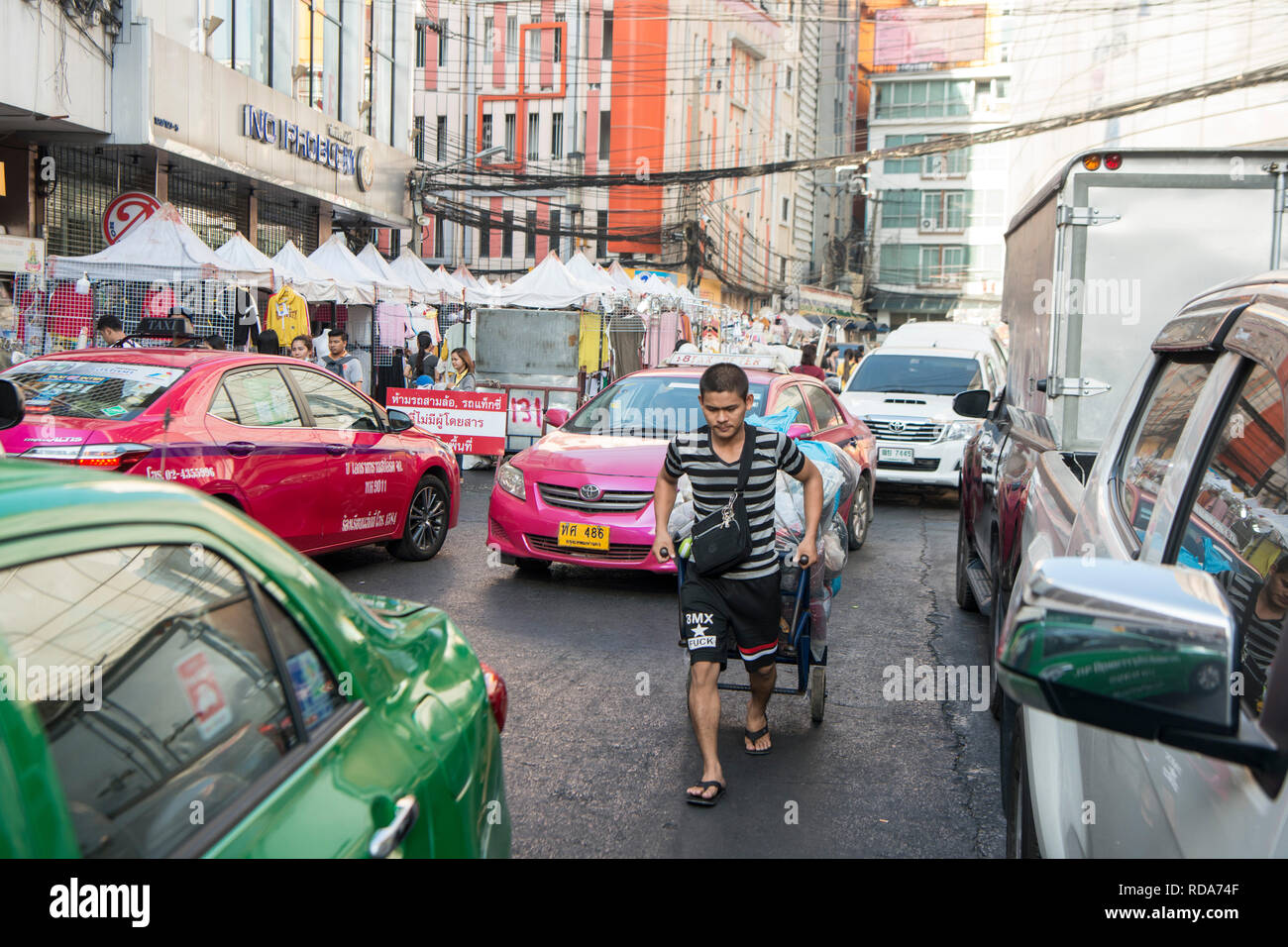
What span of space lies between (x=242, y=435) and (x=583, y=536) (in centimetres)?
234

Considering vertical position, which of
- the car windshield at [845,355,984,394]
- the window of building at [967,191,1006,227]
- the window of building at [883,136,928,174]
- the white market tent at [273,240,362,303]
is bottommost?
the car windshield at [845,355,984,394]

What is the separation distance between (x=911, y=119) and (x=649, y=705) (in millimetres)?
74792

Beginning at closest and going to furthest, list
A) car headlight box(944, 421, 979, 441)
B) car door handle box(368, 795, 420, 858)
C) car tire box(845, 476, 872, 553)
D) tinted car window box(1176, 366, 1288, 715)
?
car door handle box(368, 795, 420, 858) → tinted car window box(1176, 366, 1288, 715) → car tire box(845, 476, 872, 553) → car headlight box(944, 421, 979, 441)

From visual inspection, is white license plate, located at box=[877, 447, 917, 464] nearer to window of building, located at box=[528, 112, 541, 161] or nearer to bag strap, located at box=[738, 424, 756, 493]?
bag strap, located at box=[738, 424, 756, 493]

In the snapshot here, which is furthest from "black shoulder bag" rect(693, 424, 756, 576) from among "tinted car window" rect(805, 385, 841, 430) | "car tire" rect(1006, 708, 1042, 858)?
"tinted car window" rect(805, 385, 841, 430)

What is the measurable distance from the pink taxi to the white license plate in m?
3.91

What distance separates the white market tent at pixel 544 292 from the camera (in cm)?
2061

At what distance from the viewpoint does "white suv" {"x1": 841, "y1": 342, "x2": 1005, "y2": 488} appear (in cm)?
1369

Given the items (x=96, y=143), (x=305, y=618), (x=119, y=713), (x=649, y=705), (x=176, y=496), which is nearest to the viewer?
(x=119, y=713)

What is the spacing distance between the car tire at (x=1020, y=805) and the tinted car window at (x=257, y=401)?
582 centimetres

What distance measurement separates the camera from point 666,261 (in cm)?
4978

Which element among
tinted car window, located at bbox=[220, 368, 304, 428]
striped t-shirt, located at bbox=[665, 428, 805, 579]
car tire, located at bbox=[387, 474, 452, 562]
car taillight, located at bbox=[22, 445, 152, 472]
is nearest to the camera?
striped t-shirt, located at bbox=[665, 428, 805, 579]

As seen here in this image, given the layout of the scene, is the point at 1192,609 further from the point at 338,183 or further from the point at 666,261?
the point at 666,261

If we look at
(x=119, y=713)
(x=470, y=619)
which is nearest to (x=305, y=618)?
(x=119, y=713)
